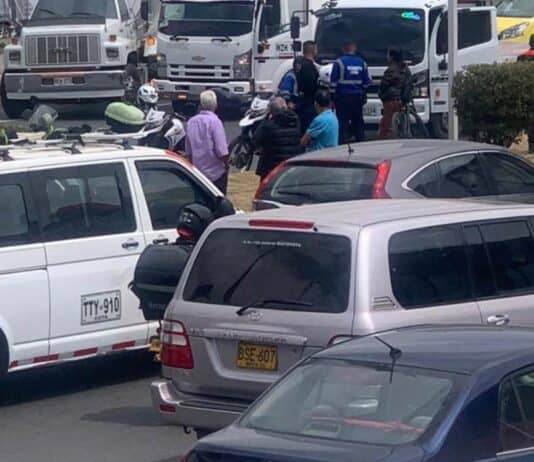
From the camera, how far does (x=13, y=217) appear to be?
36.1ft

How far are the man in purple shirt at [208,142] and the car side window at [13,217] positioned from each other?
5.99 meters

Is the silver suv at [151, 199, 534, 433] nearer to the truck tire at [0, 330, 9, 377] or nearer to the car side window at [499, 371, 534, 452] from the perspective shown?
the car side window at [499, 371, 534, 452]

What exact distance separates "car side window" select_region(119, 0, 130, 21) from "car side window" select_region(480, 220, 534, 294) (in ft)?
79.1

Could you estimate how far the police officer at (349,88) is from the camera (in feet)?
75.7

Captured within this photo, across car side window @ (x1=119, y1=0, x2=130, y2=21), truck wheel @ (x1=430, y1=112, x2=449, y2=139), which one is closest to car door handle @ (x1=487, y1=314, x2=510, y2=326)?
truck wheel @ (x1=430, y1=112, x2=449, y2=139)

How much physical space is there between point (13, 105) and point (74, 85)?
1694 millimetres

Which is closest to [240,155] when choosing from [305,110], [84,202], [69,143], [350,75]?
[305,110]

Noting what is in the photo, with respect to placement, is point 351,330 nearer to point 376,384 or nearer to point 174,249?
point 376,384

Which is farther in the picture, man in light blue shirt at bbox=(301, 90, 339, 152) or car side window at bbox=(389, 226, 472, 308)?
man in light blue shirt at bbox=(301, 90, 339, 152)

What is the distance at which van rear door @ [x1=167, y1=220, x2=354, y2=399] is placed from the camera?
323 inches

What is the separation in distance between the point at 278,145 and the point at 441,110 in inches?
371

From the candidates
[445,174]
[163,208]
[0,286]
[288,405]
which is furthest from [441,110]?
[288,405]

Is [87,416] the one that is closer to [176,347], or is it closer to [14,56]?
[176,347]

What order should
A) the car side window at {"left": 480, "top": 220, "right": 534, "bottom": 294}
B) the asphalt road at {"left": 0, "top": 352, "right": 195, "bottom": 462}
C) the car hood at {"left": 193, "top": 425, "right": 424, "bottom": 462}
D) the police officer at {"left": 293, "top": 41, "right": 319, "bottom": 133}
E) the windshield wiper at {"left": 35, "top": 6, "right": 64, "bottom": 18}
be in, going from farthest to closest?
the windshield wiper at {"left": 35, "top": 6, "right": 64, "bottom": 18} < the police officer at {"left": 293, "top": 41, "right": 319, "bottom": 133} < the asphalt road at {"left": 0, "top": 352, "right": 195, "bottom": 462} < the car side window at {"left": 480, "top": 220, "right": 534, "bottom": 294} < the car hood at {"left": 193, "top": 425, "right": 424, "bottom": 462}
